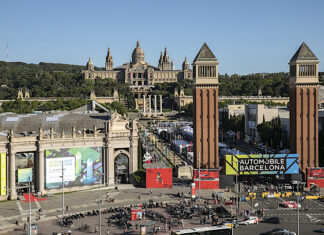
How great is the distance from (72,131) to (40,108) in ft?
308

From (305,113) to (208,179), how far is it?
20.1 meters

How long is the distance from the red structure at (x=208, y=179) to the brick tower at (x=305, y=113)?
48.3 feet

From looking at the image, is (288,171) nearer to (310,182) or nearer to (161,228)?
(310,182)

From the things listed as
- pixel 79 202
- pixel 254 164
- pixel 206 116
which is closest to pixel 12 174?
pixel 79 202

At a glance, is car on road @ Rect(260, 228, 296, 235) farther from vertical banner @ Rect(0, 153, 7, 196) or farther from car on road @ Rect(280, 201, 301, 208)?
vertical banner @ Rect(0, 153, 7, 196)

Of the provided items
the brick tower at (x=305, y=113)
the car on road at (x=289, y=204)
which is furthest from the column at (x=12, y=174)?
the brick tower at (x=305, y=113)

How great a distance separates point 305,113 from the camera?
75.8m

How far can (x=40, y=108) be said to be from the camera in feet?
533

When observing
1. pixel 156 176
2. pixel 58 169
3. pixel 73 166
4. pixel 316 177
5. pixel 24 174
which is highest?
pixel 73 166

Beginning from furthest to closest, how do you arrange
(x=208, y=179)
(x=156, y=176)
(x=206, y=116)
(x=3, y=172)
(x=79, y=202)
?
(x=206, y=116)
(x=208, y=179)
(x=156, y=176)
(x=3, y=172)
(x=79, y=202)

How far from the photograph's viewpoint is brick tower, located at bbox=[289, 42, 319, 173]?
7506 centimetres

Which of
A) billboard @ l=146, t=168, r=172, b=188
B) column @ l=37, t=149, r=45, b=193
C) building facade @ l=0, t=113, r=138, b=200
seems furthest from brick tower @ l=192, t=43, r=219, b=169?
column @ l=37, t=149, r=45, b=193

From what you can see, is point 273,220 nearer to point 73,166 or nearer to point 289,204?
point 289,204

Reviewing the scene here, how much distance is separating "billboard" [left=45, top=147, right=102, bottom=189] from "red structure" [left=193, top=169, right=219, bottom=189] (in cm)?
1545
